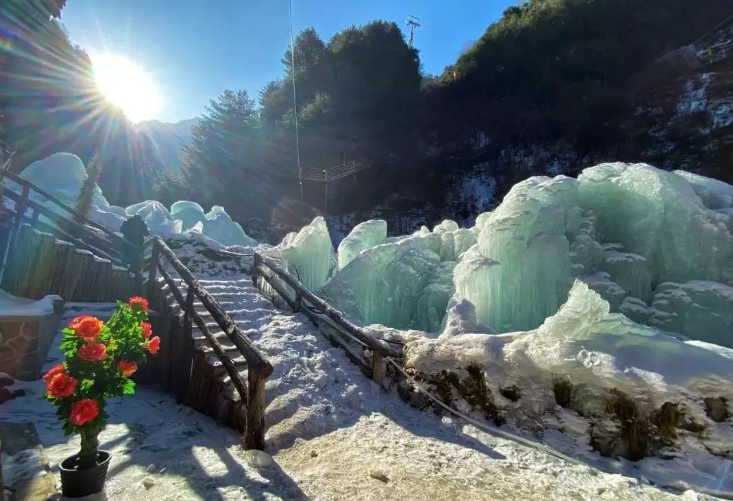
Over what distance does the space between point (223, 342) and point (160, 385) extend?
1485mm

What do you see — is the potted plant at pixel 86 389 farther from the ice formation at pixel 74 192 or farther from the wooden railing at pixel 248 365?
the ice formation at pixel 74 192

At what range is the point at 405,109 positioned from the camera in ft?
87.0

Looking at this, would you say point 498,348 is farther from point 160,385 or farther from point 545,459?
point 160,385

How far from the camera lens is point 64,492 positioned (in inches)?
111

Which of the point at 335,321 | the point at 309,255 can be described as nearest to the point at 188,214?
the point at 309,255

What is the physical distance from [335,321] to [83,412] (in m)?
3.52

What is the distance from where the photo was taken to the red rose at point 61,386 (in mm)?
2742

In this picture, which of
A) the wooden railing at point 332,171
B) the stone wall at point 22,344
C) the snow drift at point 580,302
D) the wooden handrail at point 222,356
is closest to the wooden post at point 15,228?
the stone wall at point 22,344

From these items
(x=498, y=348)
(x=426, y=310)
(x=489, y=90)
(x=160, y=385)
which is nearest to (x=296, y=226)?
(x=489, y=90)

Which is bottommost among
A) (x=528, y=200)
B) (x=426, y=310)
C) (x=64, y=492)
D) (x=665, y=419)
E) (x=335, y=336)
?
(x=64, y=492)

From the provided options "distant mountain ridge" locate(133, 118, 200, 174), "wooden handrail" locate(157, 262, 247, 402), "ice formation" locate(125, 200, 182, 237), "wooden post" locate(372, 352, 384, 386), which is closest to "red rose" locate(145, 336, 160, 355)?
"wooden handrail" locate(157, 262, 247, 402)

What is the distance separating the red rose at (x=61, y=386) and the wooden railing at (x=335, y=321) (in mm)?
3244

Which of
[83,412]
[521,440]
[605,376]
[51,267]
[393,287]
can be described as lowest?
[521,440]

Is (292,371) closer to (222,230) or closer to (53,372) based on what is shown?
(53,372)
